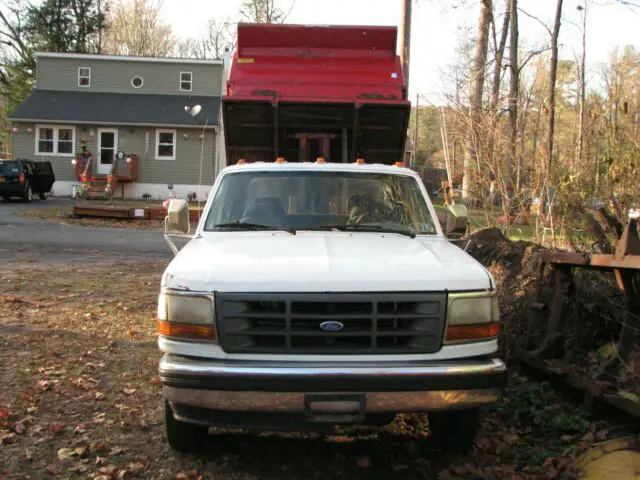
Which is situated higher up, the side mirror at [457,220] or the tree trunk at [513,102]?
the tree trunk at [513,102]

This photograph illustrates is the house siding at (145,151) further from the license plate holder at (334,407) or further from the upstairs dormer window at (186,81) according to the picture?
the license plate holder at (334,407)

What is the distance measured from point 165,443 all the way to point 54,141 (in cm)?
2813

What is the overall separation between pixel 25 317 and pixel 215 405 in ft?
16.0

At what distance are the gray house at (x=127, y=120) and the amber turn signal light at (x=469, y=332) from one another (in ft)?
83.5

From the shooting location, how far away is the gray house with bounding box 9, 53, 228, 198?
28438 millimetres

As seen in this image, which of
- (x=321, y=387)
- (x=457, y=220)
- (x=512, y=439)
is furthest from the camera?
(x=457, y=220)

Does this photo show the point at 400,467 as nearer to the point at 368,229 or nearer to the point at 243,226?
the point at 368,229

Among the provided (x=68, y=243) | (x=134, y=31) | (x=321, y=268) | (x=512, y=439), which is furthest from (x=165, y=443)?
(x=134, y=31)

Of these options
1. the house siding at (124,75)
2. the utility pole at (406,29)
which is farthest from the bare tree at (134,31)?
the utility pole at (406,29)

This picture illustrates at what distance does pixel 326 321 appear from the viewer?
3240mm

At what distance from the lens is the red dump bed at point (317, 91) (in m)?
7.91

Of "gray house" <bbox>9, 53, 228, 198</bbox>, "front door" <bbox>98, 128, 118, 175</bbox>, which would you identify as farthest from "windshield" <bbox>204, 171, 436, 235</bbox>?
"front door" <bbox>98, 128, 118, 175</bbox>

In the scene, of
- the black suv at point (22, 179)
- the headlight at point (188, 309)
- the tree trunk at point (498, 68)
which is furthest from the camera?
the black suv at point (22, 179)

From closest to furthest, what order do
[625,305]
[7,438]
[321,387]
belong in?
[321,387], [7,438], [625,305]
